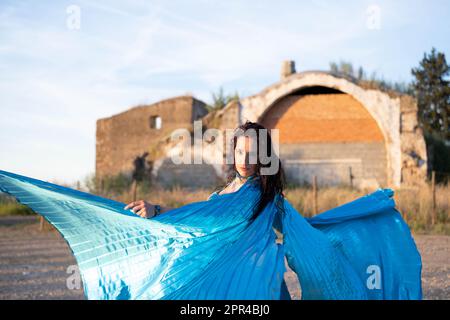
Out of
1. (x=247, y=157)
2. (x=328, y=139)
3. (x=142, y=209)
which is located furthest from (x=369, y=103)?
(x=142, y=209)

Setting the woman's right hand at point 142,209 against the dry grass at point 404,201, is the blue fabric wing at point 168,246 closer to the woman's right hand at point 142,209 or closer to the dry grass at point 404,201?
the woman's right hand at point 142,209

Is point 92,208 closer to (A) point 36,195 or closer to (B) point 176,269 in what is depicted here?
(A) point 36,195

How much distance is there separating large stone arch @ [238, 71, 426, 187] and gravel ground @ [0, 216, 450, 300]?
24.1ft

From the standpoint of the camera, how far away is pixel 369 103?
18297mm

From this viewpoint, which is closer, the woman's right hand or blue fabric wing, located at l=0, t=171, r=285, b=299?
blue fabric wing, located at l=0, t=171, r=285, b=299

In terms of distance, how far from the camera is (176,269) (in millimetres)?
3256

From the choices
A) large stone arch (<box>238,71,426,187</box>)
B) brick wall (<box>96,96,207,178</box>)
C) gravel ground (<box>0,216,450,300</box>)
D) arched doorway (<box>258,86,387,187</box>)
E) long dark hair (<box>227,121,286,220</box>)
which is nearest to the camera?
long dark hair (<box>227,121,286,220</box>)

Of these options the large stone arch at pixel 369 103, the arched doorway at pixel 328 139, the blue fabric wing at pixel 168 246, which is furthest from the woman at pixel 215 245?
the arched doorway at pixel 328 139

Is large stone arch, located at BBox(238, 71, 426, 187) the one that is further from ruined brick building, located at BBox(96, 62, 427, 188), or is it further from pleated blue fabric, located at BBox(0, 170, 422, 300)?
pleated blue fabric, located at BBox(0, 170, 422, 300)

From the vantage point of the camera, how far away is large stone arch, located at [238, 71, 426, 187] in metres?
17.9

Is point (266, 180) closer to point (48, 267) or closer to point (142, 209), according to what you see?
point (142, 209)

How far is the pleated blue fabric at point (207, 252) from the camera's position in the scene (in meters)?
3.21

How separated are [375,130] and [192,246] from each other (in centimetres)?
1630

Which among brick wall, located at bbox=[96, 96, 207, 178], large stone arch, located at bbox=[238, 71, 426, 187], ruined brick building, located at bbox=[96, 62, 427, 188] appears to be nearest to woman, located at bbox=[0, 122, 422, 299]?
large stone arch, located at bbox=[238, 71, 426, 187]
